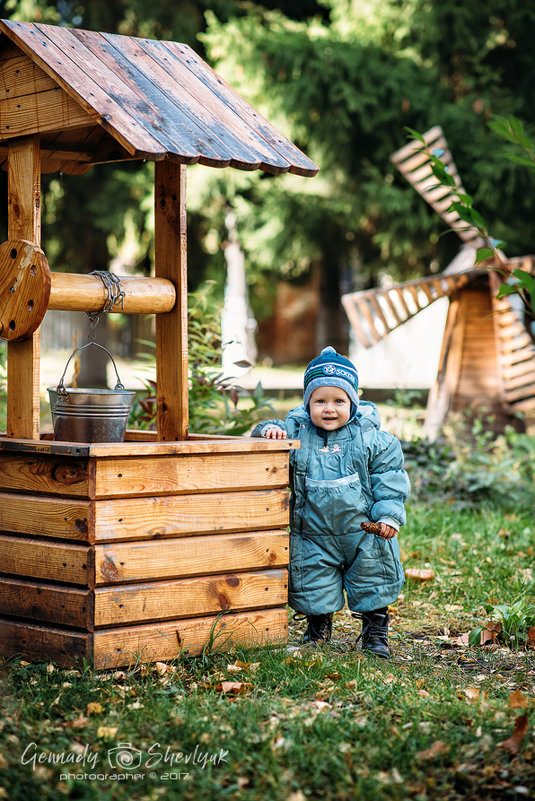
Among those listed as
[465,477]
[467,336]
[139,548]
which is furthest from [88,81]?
[467,336]

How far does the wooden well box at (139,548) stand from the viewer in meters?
3.41

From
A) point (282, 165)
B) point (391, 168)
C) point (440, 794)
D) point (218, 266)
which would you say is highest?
point (391, 168)

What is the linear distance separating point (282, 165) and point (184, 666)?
6.88ft

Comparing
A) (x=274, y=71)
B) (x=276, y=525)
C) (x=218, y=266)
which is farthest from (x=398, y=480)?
(x=218, y=266)

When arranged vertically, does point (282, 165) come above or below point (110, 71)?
below

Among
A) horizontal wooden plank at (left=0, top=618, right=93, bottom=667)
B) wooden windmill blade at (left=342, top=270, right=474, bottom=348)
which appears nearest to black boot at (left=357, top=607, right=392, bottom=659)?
horizontal wooden plank at (left=0, top=618, right=93, bottom=667)

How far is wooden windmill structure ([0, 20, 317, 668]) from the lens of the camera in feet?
11.3

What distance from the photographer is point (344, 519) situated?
3.96 metres

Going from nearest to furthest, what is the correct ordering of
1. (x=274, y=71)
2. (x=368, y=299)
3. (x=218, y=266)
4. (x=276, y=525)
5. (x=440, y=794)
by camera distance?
(x=440, y=794), (x=276, y=525), (x=368, y=299), (x=274, y=71), (x=218, y=266)

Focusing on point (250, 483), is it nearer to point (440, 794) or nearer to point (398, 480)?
point (398, 480)

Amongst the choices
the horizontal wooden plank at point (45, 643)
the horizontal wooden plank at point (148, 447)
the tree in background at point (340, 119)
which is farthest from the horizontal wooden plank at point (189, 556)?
the tree in background at point (340, 119)

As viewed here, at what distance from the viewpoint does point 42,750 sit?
106 inches

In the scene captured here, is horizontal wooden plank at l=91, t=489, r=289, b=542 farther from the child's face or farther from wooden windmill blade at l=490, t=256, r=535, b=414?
wooden windmill blade at l=490, t=256, r=535, b=414

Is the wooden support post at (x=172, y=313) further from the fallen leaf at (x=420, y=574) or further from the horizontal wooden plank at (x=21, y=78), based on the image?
the fallen leaf at (x=420, y=574)
